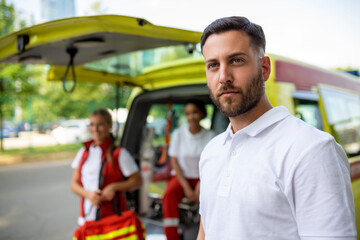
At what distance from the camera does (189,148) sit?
3.86 meters

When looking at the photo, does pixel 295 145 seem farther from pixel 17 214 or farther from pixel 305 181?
pixel 17 214

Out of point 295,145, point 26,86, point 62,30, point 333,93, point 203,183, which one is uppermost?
point 26,86

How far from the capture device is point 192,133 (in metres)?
3.93

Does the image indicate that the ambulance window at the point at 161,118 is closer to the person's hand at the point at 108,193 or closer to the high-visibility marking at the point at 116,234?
the person's hand at the point at 108,193

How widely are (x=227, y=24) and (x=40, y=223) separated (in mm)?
5388

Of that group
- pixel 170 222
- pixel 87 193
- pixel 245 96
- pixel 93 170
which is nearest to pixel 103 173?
pixel 93 170

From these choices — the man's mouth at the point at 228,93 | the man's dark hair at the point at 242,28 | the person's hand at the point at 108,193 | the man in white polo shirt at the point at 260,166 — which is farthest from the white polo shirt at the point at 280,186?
the person's hand at the point at 108,193

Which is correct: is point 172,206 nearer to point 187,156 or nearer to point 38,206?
point 187,156

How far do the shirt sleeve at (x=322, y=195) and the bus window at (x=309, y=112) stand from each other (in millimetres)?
1458

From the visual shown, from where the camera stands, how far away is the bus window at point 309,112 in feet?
7.86

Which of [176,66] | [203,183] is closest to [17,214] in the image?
[176,66]

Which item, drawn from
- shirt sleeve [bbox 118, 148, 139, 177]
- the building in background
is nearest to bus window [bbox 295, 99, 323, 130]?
shirt sleeve [bbox 118, 148, 139, 177]

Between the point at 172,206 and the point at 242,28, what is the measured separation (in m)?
2.89

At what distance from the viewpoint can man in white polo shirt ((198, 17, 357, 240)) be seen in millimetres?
922
